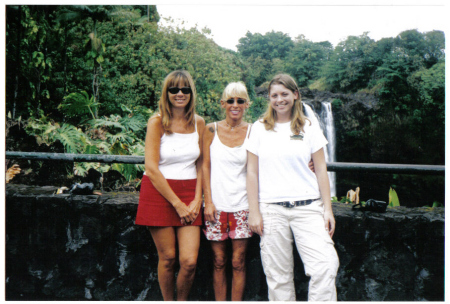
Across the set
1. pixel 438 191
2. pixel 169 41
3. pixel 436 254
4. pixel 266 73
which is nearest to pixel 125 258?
pixel 436 254

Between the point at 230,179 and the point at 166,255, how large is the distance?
0.66m

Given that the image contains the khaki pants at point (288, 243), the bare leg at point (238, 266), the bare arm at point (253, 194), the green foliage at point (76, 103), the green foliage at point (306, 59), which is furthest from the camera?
the green foliage at point (306, 59)

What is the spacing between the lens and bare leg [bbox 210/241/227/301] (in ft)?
7.39

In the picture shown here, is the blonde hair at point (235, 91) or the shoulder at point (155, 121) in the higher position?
the blonde hair at point (235, 91)

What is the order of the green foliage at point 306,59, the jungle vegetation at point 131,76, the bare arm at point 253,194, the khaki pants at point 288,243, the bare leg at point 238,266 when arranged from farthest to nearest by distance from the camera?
the green foliage at point 306,59, the jungle vegetation at point 131,76, the bare leg at point 238,266, the bare arm at point 253,194, the khaki pants at point 288,243

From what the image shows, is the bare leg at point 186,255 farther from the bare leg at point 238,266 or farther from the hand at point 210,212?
the bare leg at point 238,266

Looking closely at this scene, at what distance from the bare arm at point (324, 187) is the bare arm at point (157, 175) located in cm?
86

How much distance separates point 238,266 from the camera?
7.33 feet

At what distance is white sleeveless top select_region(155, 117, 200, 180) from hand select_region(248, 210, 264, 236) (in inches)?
19.7

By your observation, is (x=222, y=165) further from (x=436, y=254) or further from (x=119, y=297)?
(x=436, y=254)

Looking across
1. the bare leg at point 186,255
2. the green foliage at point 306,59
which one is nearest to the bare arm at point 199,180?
the bare leg at point 186,255

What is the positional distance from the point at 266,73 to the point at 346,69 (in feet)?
26.9

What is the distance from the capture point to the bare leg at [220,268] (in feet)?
7.39

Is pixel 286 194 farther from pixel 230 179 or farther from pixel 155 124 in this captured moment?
pixel 155 124
